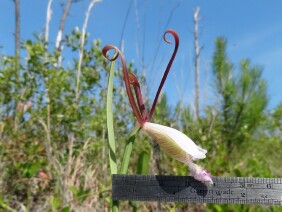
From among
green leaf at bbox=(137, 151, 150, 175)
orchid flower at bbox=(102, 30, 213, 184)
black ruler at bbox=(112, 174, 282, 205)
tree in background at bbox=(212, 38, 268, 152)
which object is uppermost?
tree in background at bbox=(212, 38, 268, 152)

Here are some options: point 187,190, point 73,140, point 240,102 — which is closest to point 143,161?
point 187,190

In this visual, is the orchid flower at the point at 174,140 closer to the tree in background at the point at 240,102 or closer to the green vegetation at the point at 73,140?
the green vegetation at the point at 73,140

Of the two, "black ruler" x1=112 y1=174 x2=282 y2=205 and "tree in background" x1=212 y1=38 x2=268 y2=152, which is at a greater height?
→ "tree in background" x1=212 y1=38 x2=268 y2=152

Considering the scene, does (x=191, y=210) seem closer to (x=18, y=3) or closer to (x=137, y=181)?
(x=137, y=181)

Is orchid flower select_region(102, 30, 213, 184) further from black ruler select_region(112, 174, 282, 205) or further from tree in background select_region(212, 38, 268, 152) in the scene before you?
tree in background select_region(212, 38, 268, 152)

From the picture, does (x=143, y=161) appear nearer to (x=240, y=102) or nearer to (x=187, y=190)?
(x=187, y=190)

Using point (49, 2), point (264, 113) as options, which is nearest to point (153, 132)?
point (264, 113)

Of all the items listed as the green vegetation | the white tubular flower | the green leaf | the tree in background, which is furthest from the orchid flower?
the tree in background
